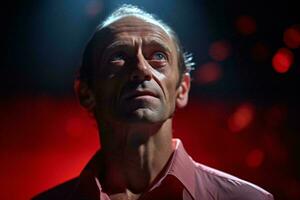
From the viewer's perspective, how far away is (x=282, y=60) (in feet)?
8.29

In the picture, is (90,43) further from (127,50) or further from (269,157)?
(269,157)

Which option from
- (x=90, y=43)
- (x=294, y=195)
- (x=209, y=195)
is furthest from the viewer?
(x=294, y=195)

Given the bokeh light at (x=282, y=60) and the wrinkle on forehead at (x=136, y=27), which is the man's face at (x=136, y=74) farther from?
the bokeh light at (x=282, y=60)

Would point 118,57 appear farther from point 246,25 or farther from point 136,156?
point 246,25

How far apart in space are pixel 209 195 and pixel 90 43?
2.28 feet

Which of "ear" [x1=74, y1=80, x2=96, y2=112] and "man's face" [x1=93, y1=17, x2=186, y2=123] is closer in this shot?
"man's face" [x1=93, y1=17, x2=186, y2=123]

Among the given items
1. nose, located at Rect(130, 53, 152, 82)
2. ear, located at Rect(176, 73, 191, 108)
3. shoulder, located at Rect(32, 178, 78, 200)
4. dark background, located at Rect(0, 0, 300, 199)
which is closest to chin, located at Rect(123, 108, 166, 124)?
nose, located at Rect(130, 53, 152, 82)

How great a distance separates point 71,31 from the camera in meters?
2.58

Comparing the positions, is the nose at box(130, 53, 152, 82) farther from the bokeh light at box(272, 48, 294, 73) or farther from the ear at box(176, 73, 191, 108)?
the bokeh light at box(272, 48, 294, 73)

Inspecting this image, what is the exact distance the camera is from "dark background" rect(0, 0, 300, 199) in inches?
98.6

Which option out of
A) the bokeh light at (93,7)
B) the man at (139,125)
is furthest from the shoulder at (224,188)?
the bokeh light at (93,7)

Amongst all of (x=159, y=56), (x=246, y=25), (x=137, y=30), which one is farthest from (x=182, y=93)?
(x=246, y=25)

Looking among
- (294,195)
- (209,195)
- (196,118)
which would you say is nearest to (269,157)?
(294,195)

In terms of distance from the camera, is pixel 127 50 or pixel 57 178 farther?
pixel 57 178
